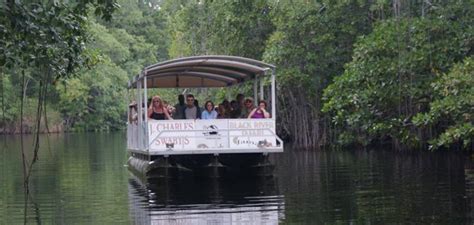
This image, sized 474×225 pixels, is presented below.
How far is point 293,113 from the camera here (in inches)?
1526

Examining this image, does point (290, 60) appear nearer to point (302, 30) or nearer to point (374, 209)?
point (302, 30)

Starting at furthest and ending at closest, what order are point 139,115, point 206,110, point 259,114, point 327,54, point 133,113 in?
point 327,54 < point 133,113 < point 139,115 < point 206,110 < point 259,114

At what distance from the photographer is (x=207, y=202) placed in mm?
15578

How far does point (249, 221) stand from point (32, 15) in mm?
4074

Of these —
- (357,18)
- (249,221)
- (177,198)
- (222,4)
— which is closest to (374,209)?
(249,221)

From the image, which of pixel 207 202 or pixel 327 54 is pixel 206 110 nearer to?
pixel 207 202

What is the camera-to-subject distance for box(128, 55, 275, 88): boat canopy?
20109 mm

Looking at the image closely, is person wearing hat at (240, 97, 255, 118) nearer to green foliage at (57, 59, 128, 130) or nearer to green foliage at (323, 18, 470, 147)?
green foliage at (323, 18, 470, 147)

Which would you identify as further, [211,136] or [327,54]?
[327,54]

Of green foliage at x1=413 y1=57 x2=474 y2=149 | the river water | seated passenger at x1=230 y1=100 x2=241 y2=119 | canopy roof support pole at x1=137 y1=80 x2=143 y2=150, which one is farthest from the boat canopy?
green foliage at x1=413 y1=57 x2=474 y2=149

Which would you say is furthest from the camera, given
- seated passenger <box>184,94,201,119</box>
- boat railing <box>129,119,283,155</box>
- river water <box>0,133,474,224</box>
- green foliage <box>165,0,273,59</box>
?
green foliage <box>165,0,273,59</box>

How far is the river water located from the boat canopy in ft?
7.95

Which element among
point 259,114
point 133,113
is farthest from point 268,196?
point 133,113

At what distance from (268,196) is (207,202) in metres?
1.25
